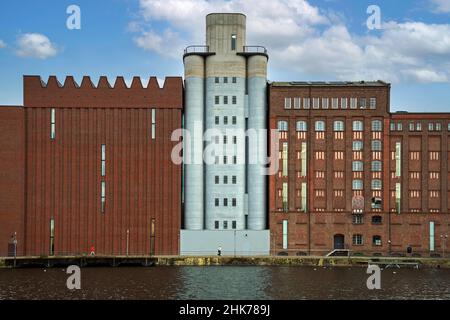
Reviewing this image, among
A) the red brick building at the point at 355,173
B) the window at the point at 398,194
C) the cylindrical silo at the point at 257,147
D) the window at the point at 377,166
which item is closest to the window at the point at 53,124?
the cylindrical silo at the point at 257,147

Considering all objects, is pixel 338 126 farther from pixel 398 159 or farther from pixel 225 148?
pixel 225 148

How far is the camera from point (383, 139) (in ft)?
344

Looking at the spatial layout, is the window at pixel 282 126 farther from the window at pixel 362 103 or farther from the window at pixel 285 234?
the window at pixel 285 234

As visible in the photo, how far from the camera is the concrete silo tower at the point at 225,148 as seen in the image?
345 ft

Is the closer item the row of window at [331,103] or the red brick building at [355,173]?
the red brick building at [355,173]

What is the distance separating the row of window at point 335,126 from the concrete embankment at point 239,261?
20.8m

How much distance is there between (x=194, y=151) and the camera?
105m

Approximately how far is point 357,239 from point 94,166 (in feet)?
144

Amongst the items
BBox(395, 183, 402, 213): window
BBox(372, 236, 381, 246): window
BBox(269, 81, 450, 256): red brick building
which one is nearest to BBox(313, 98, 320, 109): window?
BBox(269, 81, 450, 256): red brick building

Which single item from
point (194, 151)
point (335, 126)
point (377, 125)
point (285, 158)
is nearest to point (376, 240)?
point (377, 125)

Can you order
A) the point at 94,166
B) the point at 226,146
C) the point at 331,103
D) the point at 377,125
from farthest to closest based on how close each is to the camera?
the point at 226,146 < the point at 331,103 < the point at 377,125 < the point at 94,166

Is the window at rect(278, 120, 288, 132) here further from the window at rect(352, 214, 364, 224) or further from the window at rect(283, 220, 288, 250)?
the window at rect(352, 214, 364, 224)

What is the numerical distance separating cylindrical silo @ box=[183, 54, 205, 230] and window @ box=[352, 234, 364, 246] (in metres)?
24.7

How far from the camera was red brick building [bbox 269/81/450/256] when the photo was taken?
341 feet
